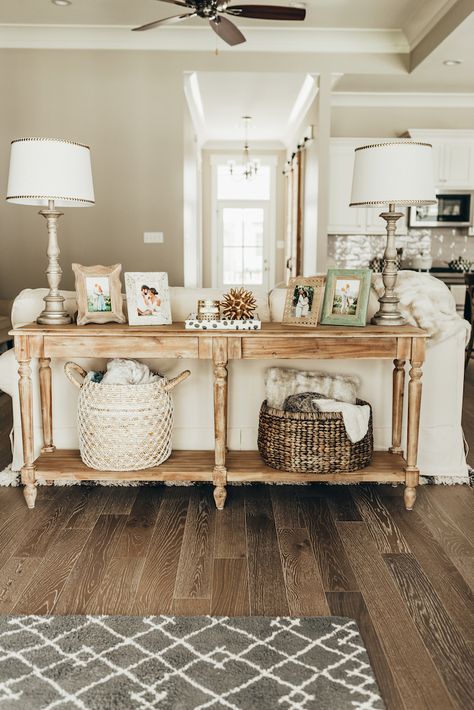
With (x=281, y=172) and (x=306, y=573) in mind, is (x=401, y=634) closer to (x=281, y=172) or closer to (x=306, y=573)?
(x=306, y=573)

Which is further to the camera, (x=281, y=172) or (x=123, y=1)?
(x=281, y=172)

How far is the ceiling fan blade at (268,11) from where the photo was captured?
379cm

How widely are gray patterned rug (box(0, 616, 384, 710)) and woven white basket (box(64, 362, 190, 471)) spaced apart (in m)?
0.84

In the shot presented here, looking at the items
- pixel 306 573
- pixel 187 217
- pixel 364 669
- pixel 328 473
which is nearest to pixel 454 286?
pixel 187 217

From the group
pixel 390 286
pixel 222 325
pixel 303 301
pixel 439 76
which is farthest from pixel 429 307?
pixel 439 76

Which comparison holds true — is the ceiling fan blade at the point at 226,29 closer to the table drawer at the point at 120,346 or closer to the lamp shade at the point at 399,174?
the lamp shade at the point at 399,174

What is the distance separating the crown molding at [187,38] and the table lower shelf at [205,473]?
4.41 metres

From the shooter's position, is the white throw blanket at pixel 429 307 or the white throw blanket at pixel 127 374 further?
the white throw blanket at pixel 429 307

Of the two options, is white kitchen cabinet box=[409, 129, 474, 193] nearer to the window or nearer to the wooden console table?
the window

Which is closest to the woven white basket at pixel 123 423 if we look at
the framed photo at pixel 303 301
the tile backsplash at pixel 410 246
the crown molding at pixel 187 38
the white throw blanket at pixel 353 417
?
the framed photo at pixel 303 301

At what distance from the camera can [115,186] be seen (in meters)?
5.80

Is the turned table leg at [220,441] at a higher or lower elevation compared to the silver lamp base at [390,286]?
lower

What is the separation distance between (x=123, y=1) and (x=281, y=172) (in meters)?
4.98

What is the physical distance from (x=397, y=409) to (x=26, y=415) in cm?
164
